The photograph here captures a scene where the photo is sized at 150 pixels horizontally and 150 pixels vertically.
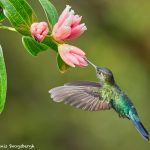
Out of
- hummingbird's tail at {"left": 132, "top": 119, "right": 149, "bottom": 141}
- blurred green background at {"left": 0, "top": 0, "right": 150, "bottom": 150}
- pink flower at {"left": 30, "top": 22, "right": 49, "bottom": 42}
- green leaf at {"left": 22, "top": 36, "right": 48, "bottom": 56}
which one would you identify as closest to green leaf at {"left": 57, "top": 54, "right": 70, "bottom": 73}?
green leaf at {"left": 22, "top": 36, "right": 48, "bottom": 56}

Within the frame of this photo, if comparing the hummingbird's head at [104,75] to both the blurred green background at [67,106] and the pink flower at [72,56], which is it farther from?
the blurred green background at [67,106]

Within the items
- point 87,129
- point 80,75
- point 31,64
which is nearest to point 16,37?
point 31,64

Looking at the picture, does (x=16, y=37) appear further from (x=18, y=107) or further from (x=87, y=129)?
(x=87, y=129)

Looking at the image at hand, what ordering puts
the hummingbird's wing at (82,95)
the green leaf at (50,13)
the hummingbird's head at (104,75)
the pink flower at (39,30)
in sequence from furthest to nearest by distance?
the hummingbird's head at (104,75) < the hummingbird's wing at (82,95) < the green leaf at (50,13) < the pink flower at (39,30)

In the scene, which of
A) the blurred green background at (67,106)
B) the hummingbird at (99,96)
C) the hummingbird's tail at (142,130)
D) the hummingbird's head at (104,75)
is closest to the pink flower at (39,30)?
the hummingbird at (99,96)

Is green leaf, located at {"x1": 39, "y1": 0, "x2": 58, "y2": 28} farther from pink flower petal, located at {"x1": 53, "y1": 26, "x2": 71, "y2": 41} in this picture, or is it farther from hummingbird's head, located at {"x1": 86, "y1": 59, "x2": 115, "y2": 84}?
hummingbird's head, located at {"x1": 86, "y1": 59, "x2": 115, "y2": 84}
